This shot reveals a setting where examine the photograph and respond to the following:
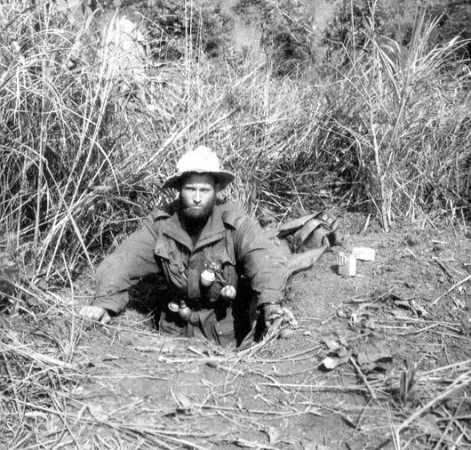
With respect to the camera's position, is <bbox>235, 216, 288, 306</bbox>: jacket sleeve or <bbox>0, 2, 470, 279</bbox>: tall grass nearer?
<bbox>0, 2, 470, 279</bbox>: tall grass

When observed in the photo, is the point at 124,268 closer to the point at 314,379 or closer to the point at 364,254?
the point at 314,379

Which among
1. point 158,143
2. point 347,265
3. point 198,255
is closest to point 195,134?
point 158,143

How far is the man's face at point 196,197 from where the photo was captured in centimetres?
393

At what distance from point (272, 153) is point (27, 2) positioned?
2.12 meters

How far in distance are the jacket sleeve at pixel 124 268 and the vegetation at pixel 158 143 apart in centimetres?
20

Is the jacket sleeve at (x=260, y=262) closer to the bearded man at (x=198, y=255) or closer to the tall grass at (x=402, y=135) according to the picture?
the bearded man at (x=198, y=255)

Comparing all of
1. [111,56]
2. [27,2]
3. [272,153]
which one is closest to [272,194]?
[272,153]

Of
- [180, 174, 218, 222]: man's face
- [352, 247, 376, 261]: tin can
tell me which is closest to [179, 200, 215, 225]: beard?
[180, 174, 218, 222]: man's face

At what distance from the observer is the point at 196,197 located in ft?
12.9

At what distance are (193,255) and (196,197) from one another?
0.39m

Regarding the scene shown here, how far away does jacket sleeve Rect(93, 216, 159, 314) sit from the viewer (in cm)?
378

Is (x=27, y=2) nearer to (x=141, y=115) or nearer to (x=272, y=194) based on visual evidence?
(x=141, y=115)

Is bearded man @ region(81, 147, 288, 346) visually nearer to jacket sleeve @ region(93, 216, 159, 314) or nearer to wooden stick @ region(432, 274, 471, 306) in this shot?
jacket sleeve @ region(93, 216, 159, 314)

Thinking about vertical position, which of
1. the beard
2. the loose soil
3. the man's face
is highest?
the man's face
